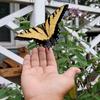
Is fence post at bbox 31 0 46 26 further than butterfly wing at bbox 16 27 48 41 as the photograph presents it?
Yes

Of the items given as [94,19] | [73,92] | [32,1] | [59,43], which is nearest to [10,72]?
[32,1]

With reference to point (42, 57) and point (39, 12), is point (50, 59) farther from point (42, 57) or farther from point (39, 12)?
point (39, 12)

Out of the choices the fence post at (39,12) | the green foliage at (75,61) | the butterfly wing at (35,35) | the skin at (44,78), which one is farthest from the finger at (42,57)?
the fence post at (39,12)

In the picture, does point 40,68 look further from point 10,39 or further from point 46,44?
point 10,39

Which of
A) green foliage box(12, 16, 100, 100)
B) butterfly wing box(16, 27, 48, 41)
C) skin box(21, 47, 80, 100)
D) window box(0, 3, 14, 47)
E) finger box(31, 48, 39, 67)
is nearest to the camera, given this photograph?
skin box(21, 47, 80, 100)

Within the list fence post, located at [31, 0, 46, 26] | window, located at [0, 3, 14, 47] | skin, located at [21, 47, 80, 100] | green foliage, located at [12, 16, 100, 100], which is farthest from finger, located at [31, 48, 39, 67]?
window, located at [0, 3, 14, 47]

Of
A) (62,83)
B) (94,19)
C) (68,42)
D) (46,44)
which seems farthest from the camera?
(94,19)

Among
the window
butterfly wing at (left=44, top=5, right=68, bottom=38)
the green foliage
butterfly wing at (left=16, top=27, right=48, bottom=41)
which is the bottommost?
the window

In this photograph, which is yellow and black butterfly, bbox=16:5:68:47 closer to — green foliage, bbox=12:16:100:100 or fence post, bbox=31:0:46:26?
green foliage, bbox=12:16:100:100
